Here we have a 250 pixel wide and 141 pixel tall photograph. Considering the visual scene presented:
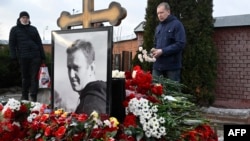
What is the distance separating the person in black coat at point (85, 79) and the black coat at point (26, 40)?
3.53 meters

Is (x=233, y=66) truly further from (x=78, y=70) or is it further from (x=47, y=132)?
(x=47, y=132)

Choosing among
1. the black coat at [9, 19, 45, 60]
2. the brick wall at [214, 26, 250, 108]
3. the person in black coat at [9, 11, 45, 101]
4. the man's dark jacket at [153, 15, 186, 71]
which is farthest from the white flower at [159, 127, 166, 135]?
the brick wall at [214, 26, 250, 108]

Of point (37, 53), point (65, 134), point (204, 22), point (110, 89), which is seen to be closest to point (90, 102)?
point (110, 89)

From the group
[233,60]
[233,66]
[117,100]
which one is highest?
[233,60]

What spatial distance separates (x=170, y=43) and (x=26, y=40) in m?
2.82

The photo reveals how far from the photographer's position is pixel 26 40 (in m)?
5.89

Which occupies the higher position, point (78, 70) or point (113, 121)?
point (78, 70)

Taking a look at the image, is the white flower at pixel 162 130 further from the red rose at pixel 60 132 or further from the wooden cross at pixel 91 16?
the wooden cross at pixel 91 16

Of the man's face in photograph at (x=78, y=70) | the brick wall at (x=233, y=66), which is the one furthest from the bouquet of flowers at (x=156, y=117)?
the brick wall at (x=233, y=66)

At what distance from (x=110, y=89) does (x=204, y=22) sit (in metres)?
4.20

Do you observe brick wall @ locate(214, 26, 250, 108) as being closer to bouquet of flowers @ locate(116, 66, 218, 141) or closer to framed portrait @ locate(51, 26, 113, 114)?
bouquet of flowers @ locate(116, 66, 218, 141)

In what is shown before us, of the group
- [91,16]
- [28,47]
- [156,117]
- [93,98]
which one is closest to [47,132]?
[93,98]

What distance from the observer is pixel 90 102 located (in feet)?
7.89

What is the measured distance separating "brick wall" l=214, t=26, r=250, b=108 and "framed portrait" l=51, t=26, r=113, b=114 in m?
4.43
